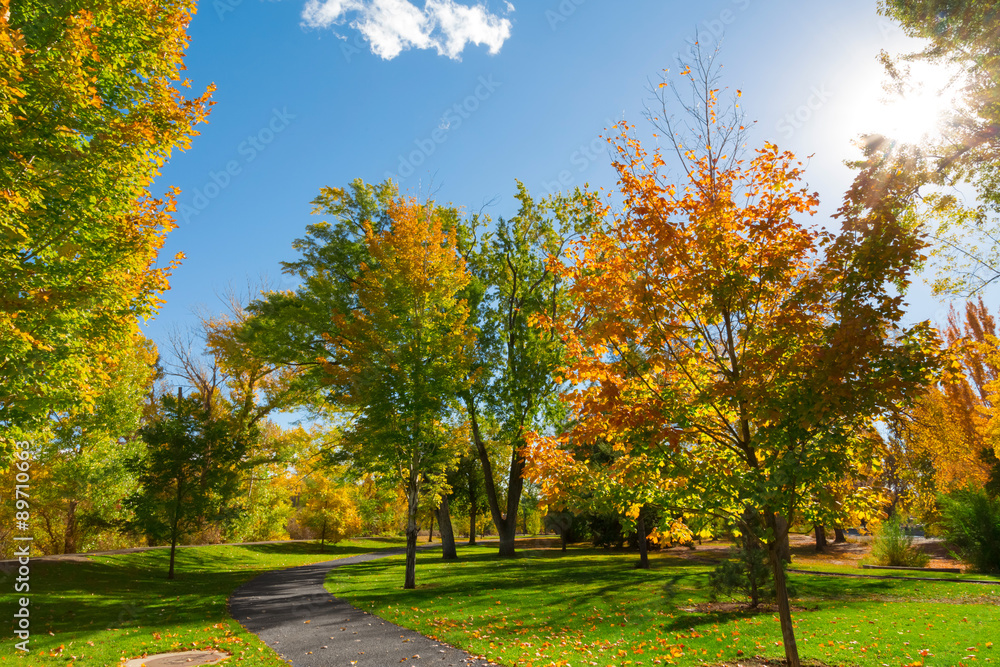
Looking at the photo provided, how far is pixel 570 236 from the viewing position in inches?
966

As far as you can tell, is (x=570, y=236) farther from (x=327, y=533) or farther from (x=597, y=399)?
(x=327, y=533)

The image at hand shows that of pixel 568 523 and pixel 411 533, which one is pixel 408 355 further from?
pixel 568 523

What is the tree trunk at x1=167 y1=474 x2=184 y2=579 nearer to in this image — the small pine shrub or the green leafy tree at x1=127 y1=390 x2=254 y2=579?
the green leafy tree at x1=127 y1=390 x2=254 y2=579

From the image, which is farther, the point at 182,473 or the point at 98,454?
the point at 98,454

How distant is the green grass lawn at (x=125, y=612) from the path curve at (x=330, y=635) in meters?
0.41

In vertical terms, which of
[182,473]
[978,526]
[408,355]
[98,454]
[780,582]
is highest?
[408,355]

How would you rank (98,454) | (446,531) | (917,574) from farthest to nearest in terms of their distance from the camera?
1. (446,531)
2. (98,454)
3. (917,574)

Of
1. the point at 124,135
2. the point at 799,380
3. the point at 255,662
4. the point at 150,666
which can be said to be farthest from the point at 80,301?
the point at 799,380

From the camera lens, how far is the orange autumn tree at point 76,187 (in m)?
7.48

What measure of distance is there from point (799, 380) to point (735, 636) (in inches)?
247

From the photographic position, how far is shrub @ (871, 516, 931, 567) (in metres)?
19.7

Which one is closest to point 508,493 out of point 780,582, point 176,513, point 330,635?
point 176,513

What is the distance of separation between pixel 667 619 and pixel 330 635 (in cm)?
689

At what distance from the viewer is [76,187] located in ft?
26.3
